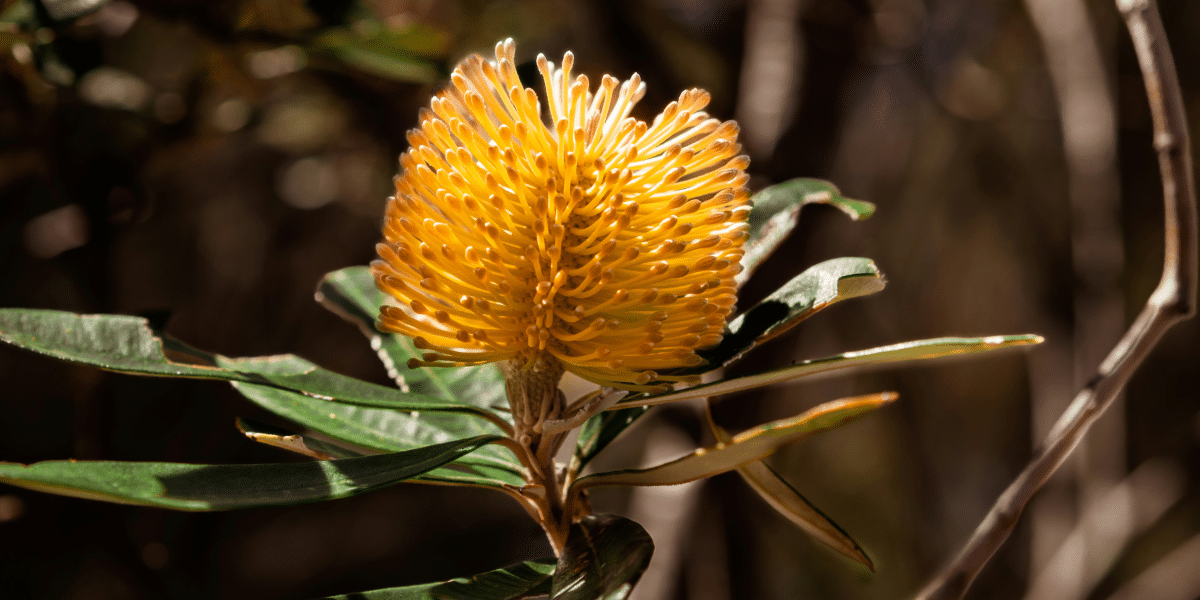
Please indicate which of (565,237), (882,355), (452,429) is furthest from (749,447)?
(452,429)

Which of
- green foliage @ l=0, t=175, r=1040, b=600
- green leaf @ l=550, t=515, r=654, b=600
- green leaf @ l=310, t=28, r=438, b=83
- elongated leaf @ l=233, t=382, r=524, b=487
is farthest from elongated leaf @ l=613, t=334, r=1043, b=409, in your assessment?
green leaf @ l=310, t=28, r=438, b=83

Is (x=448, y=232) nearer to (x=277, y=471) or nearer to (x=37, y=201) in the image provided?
(x=277, y=471)

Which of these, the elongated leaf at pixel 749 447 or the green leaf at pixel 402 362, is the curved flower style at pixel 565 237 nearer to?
the elongated leaf at pixel 749 447

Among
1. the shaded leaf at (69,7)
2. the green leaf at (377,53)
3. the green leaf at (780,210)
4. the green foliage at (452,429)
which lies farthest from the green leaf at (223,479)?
the green leaf at (377,53)

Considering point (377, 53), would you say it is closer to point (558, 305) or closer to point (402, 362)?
point (402, 362)

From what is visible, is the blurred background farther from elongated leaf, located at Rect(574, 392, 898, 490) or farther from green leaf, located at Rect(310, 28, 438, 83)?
elongated leaf, located at Rect(574, 392, 898, 490)

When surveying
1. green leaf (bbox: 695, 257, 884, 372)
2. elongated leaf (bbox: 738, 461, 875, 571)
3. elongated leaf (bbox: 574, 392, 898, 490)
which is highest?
green leaf (bbox: 695, 257, 884, 372)
